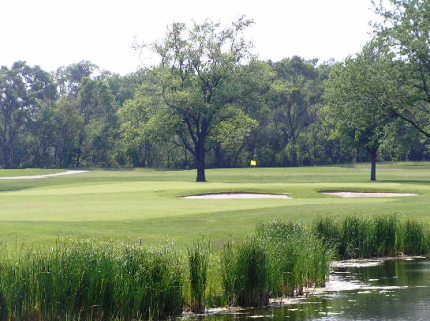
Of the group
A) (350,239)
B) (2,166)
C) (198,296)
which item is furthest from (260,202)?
(2,166)

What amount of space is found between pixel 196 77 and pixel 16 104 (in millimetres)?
69090

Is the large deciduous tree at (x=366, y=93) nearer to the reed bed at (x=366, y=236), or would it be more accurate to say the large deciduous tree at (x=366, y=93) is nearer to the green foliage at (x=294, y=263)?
the reed bed at (x=366, y=236)

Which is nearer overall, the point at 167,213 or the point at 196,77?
the point at 167,213

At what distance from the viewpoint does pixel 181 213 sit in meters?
35.8

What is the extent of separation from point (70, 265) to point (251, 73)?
65864mm

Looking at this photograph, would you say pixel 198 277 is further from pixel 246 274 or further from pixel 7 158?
pixel 7 158

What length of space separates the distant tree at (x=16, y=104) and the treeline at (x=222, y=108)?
0.21 m

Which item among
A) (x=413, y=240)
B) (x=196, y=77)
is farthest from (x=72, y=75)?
(x=413, y=240)

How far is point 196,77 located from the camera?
267ft

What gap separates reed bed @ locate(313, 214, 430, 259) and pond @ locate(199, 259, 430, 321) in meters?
2.21

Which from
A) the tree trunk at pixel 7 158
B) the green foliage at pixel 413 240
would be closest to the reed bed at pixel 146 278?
the green foliage at pixel 413 240

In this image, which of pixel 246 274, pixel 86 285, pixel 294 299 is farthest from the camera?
pixel 294 299

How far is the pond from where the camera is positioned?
17188 millimetres

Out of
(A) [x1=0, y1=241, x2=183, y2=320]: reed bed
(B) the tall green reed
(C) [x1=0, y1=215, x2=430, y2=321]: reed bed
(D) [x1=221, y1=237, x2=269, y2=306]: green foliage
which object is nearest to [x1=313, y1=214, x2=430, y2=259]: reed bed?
(C) [x1=0, y1=215, x2=430, y2=321]: reed bed
